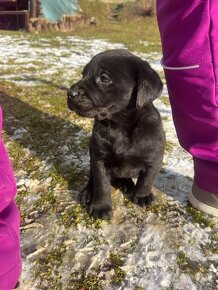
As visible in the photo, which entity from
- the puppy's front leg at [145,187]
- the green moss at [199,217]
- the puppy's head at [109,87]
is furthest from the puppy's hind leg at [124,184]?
the puppy's head at [109,87]

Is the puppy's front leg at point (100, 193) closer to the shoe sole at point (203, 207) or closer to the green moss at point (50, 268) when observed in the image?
the green moss at point (50, 268)

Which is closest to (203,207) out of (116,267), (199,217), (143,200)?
(199,217)

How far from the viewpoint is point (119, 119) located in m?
2.35

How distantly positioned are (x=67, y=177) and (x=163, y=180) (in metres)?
0.73

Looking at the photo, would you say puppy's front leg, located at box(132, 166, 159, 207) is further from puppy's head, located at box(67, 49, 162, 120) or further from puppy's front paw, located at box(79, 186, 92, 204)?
puppy's head, located at box(67, 49, 162, 120)

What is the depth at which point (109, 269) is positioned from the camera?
1935mm

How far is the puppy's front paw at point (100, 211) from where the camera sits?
7.59 ft

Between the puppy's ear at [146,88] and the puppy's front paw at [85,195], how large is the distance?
70 centimetres

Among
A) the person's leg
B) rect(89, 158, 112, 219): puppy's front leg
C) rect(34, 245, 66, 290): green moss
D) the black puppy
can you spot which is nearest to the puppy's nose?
the black puppy

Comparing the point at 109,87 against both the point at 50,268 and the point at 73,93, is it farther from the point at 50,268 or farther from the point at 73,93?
the point at 50,268

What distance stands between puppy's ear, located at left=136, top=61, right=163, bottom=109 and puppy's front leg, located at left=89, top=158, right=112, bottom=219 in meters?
0.46

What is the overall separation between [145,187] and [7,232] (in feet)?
3.65

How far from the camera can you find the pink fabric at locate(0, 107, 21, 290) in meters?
1.50

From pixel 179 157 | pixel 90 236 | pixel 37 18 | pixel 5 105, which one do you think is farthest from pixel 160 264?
pixel 37 18
